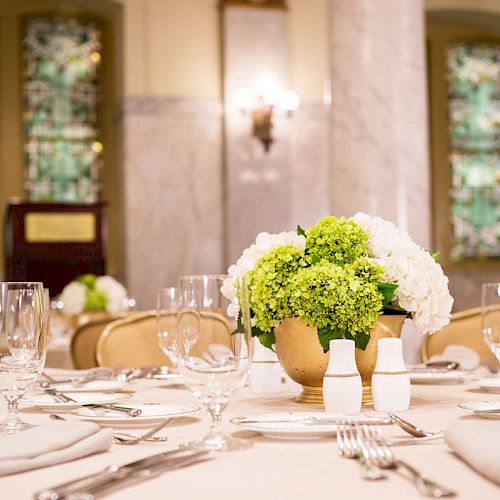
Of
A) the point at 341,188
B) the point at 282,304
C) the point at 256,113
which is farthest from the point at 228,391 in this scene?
the point at 256,113

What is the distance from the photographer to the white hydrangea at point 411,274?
6.43ft

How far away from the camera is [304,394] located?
2014 mm

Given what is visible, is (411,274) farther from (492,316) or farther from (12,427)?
(12,427)

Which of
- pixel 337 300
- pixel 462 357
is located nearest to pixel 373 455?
pixel 337 300

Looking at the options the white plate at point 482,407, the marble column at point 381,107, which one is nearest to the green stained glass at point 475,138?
the marble column at point 381,107

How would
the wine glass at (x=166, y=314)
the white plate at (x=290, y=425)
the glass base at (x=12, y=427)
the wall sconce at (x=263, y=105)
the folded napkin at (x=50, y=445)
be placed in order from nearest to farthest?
the folded napkin at (x=50, y=445) < the white plate at (x=290, y=425) < the glass base at (x=12, y=427) < the wine glass at (x=166, y=314) < the wall sconce at (x=263, y=105)

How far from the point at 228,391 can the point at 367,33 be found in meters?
4.06

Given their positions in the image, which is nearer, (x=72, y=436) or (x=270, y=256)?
(x=72, y=436)

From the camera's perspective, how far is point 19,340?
1.65m

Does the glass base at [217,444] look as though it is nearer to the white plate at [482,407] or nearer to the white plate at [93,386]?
the white plate at [482,407]

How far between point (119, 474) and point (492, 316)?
120 cm

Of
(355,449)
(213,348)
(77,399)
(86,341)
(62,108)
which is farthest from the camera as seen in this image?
(62,108)

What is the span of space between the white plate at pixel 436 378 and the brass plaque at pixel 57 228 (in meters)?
8.23

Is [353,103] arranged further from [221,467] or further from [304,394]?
[221,467]
